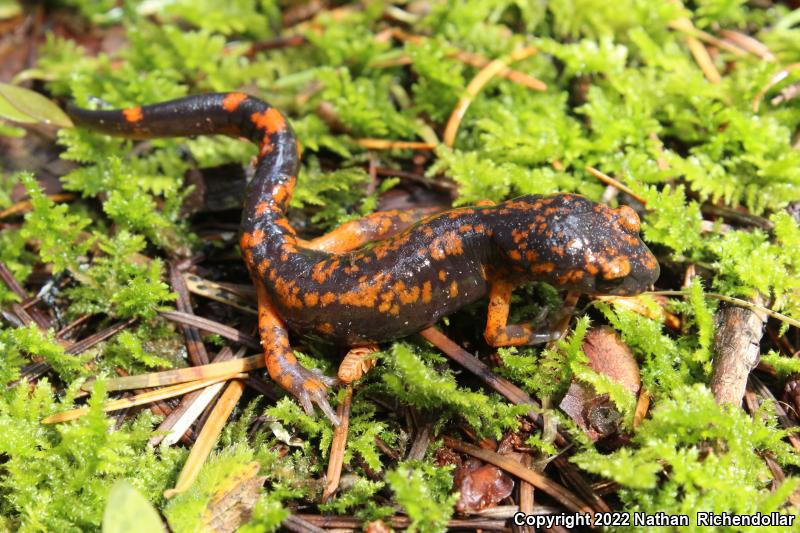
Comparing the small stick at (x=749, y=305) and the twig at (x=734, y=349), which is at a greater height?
the small stick at (x=749, y=305)

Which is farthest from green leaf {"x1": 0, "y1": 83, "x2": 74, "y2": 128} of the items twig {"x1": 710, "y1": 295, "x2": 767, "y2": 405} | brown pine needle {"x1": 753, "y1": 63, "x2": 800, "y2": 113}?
brown pine needle {"x1": 753, "y1": 63, "x2": 800, "y2": 113}

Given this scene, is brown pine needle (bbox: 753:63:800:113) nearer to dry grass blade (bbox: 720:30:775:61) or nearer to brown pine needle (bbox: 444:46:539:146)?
dry grass blade (bbox: 720:30:775:61)

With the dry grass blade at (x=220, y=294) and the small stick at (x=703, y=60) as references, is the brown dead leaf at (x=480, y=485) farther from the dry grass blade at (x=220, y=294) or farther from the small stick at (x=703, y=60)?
the small stick at (x=703, y=60)

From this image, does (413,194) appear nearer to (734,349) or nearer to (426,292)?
(426,292)

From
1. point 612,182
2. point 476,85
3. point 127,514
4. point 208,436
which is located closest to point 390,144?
point 476,85

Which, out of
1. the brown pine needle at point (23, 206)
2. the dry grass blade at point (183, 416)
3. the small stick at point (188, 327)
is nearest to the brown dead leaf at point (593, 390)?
the dry grass blade at point (183, 416)

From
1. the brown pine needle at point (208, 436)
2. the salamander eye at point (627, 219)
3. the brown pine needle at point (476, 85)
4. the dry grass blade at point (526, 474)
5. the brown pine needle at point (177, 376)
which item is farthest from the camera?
the brown pine needle at point (476, 85)
